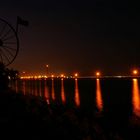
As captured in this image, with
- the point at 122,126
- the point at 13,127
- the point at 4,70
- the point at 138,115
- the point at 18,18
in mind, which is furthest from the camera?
the point at 138,115

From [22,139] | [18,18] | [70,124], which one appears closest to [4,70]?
[18,18]

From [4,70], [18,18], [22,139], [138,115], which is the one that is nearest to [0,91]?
[4,70]

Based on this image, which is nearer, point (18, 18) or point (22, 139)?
point (22, 139)

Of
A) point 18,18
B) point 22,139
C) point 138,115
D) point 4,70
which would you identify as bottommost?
point 138,115

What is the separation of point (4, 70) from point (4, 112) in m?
7.97

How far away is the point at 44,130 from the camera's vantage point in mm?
11961

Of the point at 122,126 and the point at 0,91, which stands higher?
the point at 0,91

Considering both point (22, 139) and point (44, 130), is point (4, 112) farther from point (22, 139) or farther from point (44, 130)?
point (22, 139)

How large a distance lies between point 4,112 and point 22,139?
422 cm

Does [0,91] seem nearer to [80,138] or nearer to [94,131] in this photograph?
[94,131]

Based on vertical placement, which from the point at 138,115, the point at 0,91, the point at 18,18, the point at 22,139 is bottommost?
the point at 138,115

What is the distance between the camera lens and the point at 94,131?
15.4 meters

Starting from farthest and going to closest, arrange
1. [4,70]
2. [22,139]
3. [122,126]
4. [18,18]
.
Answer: [122,126] < [4,70] < [18,18] < [22,139]

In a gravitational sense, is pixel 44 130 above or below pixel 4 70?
below
